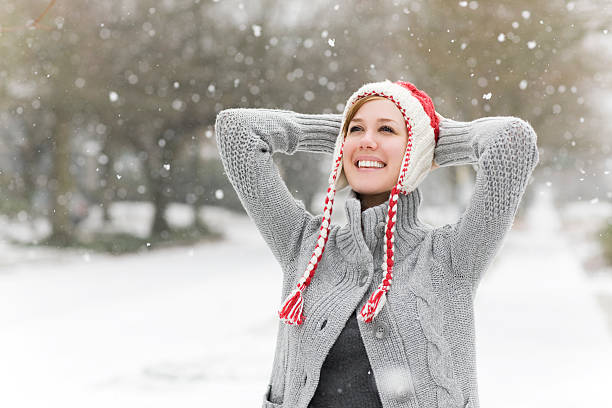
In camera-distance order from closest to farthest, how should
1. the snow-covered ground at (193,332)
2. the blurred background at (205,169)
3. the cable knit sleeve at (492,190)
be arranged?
the cable knit sleeve at (492,190) → the snow-covered ground at (193,332) → the blurred background at (205,169)

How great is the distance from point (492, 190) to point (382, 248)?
0.32 meters

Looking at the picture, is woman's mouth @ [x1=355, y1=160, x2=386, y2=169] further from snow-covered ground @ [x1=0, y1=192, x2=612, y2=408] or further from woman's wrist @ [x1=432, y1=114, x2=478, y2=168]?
snow-covered ground @ [x1=0, y1=192, x2=612, y2=408]

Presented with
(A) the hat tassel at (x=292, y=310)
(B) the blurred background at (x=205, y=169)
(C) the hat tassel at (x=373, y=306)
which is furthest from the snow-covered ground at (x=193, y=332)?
(C) the hat tassel at (x=373, y=306)

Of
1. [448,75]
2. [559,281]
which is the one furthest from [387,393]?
[559,281]

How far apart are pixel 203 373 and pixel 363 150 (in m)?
4.35

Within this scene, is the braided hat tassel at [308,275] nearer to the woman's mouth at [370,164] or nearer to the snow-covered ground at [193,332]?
the woman's mouth at [370,164]

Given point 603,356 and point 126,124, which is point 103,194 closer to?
point 126,124

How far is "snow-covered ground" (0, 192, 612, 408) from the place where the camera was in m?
5.36

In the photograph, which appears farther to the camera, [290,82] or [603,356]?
[290,82]

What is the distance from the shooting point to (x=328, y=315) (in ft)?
5.66

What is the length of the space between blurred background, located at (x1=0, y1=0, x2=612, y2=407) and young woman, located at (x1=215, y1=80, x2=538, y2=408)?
3380 millimetres

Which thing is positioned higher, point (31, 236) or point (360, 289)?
point (31, 236)

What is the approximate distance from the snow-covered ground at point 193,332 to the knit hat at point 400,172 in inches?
132

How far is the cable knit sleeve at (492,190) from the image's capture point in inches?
63.9
